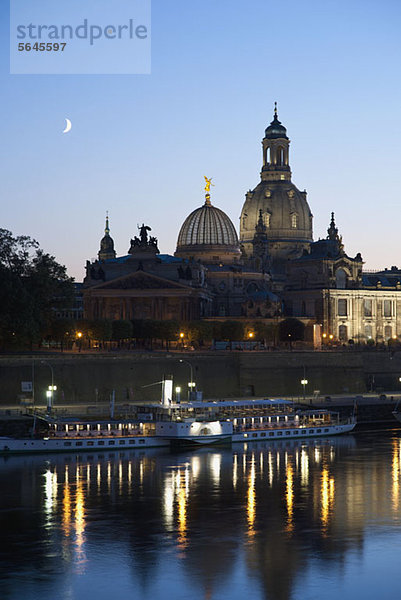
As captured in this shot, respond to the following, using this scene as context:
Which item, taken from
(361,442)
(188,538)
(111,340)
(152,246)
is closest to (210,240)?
(152,246)

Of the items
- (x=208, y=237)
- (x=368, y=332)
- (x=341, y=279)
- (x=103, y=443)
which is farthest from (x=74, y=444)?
(x=208, y=237)

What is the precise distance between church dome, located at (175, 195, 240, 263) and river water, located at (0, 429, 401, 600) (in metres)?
104

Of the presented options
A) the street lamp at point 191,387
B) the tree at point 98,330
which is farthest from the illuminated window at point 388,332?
the street lamp at point 191,387

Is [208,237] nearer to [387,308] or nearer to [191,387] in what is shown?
[387,308]

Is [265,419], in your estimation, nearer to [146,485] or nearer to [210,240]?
[146,485]

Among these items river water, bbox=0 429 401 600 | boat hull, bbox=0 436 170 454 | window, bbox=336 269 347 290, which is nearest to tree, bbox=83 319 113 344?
boat hull, bbox=0 436 170 454

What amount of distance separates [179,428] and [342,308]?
3335 inches

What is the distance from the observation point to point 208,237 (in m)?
185

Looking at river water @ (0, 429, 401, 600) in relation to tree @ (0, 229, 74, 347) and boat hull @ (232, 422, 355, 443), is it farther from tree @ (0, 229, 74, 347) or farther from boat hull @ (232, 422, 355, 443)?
tree @ (0, 229, 74, 347)

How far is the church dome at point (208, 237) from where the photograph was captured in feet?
603

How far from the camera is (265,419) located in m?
89.7

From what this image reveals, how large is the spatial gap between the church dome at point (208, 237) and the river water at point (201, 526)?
104182 millimetres

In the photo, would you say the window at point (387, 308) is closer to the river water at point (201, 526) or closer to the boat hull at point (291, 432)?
the boat hull at point (291, 432)

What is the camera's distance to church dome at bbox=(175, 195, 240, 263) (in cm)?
18375
